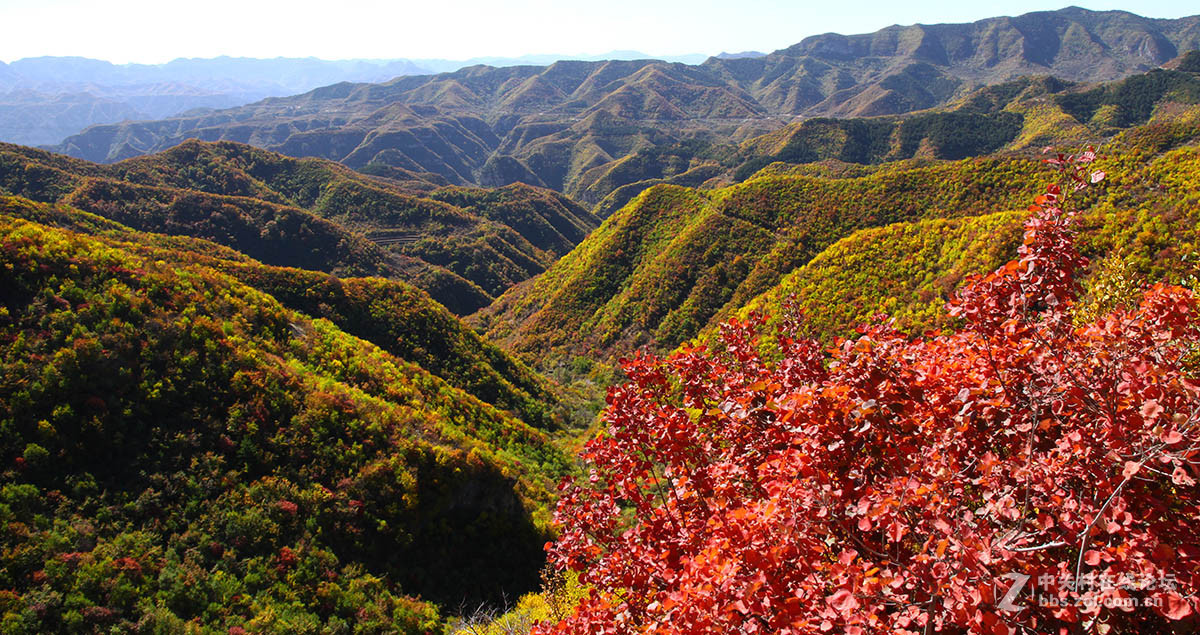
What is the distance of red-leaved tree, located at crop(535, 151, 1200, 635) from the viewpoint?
2.63m

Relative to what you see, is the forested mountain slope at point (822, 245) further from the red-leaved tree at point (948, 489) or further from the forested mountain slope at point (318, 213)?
the forested mountain slope at point (318, 213)

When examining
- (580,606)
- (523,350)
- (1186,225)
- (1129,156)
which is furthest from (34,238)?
(1129,156)

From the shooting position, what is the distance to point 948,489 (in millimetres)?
3152

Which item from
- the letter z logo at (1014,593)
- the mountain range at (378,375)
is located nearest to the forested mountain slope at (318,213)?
the mountain range at (378,375)

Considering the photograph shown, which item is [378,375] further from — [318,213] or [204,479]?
[318,213]

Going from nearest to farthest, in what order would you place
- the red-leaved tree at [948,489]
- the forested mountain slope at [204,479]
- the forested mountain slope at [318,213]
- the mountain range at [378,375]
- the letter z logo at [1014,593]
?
the letter z logo at [1014,593]
the red-leaved tree at [948,489]
the forested mountain slope at [204,479]
the mountain range at [378,375]
the forested mountain slope at [318,213]

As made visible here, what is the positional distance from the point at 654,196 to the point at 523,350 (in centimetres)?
2285

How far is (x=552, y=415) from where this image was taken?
120 ft

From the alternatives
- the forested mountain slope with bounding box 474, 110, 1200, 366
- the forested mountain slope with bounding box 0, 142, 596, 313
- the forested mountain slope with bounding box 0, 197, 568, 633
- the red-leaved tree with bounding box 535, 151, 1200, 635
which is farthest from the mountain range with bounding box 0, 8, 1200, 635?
the forested mountain slope with bounding box 0, 142, 596, 313

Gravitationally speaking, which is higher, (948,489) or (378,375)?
(948,489)

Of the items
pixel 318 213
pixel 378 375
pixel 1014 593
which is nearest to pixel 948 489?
pixel 1014 593

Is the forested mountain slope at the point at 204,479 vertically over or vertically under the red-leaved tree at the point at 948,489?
under

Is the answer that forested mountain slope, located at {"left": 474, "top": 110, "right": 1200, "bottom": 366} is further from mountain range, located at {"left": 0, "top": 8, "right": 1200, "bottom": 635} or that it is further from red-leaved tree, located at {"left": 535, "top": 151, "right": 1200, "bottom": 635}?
red-leaved tree, located at {"left": 535, "top": 151, "right": 1200, "bottom": 635}

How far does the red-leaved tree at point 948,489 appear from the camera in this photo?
8.63 feet
